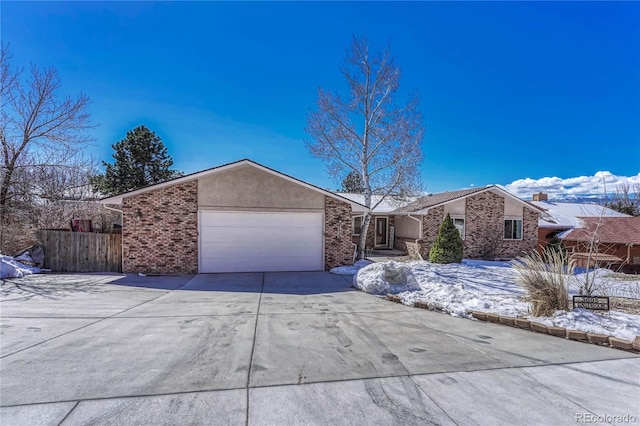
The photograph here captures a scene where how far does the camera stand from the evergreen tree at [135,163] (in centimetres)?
2266

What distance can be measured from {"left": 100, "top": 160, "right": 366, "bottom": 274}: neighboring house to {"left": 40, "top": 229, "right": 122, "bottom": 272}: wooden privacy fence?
3.30ft

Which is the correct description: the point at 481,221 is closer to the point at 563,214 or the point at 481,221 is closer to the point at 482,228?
the point at 482,228

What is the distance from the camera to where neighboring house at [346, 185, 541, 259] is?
1723 centimetres

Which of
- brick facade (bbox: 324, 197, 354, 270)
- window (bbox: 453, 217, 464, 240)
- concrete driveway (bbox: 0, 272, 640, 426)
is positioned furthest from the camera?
window (bbox: 453, 217, 464, 240)

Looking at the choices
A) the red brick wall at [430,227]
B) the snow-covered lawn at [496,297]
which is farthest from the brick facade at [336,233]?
the red brick wall at [430,227]

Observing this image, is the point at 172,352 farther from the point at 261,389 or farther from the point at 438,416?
the point at 438,416

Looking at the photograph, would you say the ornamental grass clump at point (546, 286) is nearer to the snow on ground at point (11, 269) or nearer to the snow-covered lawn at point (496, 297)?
the snow-covered lawn at point (496, 297)

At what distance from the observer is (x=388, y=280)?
859cm

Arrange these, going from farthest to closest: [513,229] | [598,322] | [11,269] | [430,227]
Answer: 1. [513,229]
2. [430,227]
3. [11,269]
4. [598,322]

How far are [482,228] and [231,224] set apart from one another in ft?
46.5

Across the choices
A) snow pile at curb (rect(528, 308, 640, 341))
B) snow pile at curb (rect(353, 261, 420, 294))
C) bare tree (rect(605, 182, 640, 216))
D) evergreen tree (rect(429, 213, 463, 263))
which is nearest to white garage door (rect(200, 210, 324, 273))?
snow pile at curb (rect(353, 261, 420, 294))

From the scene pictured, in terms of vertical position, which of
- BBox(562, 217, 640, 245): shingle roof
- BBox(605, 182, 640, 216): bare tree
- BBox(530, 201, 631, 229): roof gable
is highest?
BBox(605, 182, 640, 216): bare tree

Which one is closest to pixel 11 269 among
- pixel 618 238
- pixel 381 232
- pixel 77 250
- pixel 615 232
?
pixel 77 250

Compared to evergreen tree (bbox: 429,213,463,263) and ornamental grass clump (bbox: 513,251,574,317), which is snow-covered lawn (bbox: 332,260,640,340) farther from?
evergreen tree (bbox: 429,213,463,263)
